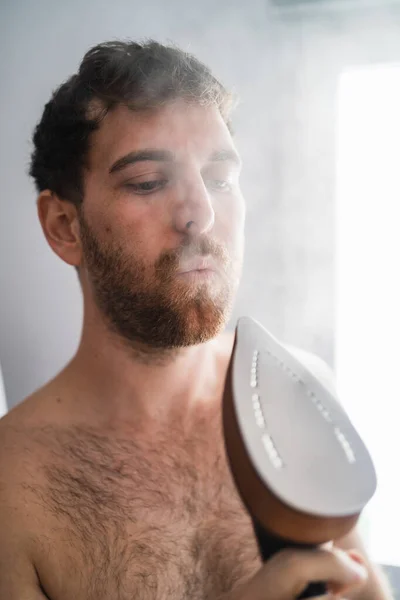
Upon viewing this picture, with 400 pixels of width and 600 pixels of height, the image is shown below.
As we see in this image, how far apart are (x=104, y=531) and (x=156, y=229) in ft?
1.38

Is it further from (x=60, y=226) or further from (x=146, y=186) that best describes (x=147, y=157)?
(x=60, y=226)

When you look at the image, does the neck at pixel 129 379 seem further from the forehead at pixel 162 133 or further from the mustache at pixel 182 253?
the forehead at pixel 162 133

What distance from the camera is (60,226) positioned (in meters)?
0.78

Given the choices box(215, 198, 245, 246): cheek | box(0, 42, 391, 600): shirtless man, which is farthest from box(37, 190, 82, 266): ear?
box(215, 198, 245, 246): cheek

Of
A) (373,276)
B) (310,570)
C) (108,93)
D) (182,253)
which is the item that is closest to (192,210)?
(182,253)

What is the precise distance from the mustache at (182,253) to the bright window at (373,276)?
254mm

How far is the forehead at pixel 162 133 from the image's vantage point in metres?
0.66

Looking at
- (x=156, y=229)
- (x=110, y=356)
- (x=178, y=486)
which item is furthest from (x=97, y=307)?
(x=178, y=486)

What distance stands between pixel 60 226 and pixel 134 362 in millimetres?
246

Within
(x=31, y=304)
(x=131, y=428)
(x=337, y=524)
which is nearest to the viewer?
(x=337, y=524)

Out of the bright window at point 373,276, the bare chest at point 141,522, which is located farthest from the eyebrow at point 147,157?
the bare chest at point 141,522

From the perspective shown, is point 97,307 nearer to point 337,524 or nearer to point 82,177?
point 82,177

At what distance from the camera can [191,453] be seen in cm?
74

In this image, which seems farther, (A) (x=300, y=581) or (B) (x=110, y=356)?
(B) (x=110, y=356)
